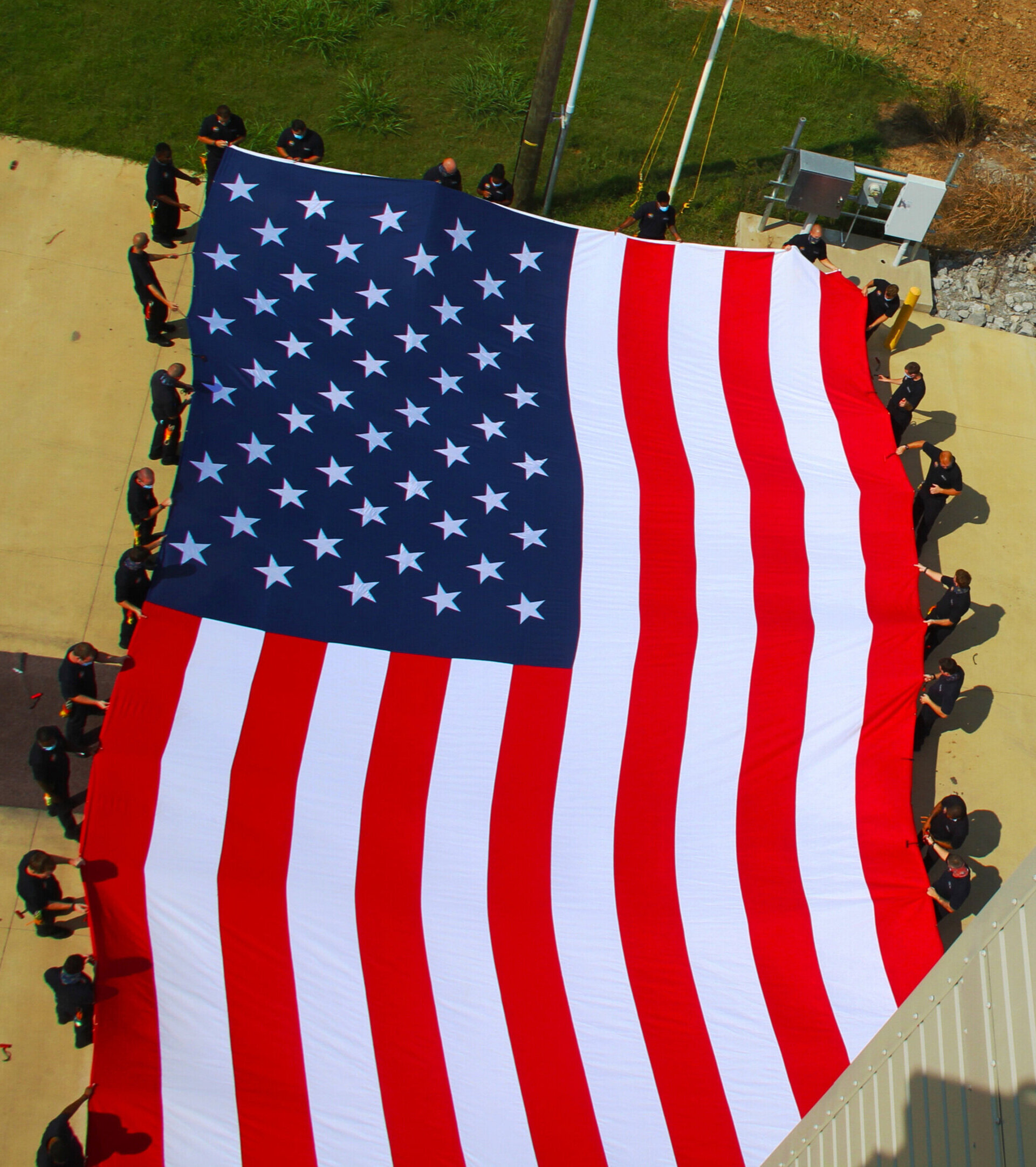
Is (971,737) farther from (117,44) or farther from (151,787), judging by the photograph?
(117,44)

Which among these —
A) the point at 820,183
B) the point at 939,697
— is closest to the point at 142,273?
the point at 820,183

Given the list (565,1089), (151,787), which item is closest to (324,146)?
(151,787)

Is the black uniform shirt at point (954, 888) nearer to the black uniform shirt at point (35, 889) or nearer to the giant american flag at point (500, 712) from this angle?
the giant american flag at point (500, 712)

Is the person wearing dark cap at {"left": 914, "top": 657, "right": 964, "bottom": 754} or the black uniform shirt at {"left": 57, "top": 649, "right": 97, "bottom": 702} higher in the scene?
the person wearing dark cap at {"left": 914, "top": 657, "right": 964, "bottom": 754}

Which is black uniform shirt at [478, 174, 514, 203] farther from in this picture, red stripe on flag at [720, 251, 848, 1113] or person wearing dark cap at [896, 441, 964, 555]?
person wearing dark cap at [896, 441, 964, 555]

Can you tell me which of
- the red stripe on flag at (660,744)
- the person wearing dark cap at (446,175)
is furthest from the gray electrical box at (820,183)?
the person wearing dark cap at (446,175)

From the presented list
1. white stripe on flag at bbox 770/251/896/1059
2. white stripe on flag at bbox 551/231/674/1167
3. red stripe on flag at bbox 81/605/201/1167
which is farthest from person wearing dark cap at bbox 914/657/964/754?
red stripe on flag at bbox 81/605/201/1167
